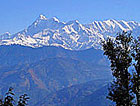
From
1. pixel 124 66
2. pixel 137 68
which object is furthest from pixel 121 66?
pixel 137 68

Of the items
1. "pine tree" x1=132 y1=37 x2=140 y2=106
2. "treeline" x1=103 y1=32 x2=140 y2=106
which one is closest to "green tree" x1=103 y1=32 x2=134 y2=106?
"treeline" x1=103 y1=32 x2=140 y2=106

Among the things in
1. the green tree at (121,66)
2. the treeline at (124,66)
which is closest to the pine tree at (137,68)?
the treeline at (124,66)

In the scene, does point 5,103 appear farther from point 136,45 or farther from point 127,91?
point 136,45

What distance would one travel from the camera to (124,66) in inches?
1761

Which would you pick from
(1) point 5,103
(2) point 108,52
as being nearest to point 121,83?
(2) point 108,52

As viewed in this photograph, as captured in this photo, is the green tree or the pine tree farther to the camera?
the green tree

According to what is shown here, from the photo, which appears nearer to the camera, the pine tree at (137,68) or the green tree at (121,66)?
the pine tree at (137,68)

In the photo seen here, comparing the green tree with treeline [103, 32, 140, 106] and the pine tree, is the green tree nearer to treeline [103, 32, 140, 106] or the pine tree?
treeline [103, 32, 140, 106]

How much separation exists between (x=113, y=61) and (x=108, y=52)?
133cm

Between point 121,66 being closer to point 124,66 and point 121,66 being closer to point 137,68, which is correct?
point 124,66

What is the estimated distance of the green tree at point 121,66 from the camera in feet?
146

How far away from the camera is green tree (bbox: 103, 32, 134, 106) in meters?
44.6

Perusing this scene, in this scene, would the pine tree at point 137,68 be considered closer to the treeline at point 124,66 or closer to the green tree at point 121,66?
the treeline at point 124,66

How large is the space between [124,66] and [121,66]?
0.38 meters
